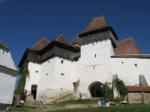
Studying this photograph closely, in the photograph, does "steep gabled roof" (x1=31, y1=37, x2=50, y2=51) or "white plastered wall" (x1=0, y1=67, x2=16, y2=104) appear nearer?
"white plastered wall" (x1=0, y1=67, x2=16, y2=104)

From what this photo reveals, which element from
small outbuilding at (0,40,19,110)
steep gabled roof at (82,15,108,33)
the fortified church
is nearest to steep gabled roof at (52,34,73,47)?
the fortified church

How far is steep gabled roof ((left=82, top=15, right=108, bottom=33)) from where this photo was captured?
81.6ft

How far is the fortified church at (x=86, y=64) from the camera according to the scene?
21.2 meters

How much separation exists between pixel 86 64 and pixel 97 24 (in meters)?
6.54

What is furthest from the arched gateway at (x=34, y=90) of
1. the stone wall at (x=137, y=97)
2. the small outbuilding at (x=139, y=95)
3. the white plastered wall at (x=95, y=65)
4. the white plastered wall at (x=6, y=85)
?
the stone wall at (x=137, y=97)

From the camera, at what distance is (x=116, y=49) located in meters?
25.0

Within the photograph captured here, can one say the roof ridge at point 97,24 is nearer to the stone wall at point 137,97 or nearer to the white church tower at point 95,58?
the white church tower at point 95,58

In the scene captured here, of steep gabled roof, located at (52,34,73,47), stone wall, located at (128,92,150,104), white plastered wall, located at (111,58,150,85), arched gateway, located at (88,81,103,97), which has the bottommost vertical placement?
stone wall, located at (128,92,150,104)

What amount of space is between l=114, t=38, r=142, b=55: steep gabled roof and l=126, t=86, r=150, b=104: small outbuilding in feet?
21.4

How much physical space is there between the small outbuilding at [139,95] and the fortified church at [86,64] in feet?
9.56

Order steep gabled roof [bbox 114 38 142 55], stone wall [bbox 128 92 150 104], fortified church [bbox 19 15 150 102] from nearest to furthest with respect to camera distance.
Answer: stone wall [bbox 128 92 150 104]
fortified church [bbox 19 15 150 102]
steep gabled roof [bbox 114 38 142 55]

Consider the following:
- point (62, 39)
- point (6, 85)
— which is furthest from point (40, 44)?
point (6, 85)

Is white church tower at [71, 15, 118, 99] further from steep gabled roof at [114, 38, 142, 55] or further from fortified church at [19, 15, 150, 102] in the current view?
steep gabled roof at [114, 38, 142, 55]

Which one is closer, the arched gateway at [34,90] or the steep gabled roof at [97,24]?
the steep gabled roof at [97,24]
